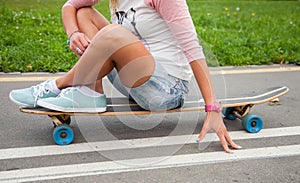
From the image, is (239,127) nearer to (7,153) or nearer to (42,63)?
(7,153)

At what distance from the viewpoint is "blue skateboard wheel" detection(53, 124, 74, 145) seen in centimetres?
273

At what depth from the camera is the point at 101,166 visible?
2.53m

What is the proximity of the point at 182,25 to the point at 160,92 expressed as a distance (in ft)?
1.31

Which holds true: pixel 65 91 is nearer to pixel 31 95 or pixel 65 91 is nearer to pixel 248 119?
pixel 31 95

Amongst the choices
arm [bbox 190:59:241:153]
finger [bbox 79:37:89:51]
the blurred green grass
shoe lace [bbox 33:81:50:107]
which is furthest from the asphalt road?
the blurred green grass

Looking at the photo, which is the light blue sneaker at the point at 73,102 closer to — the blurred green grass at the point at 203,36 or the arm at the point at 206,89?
the arm at the point at 206,89

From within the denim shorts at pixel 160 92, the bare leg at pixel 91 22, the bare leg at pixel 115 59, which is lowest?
the denim shorts at pixel 160 92

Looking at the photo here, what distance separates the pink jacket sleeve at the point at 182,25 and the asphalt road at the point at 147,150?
0.94 ft

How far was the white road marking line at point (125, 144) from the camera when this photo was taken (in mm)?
2658

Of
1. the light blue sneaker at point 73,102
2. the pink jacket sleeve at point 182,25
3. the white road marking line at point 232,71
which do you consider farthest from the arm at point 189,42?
the white road marking line at point 232,71

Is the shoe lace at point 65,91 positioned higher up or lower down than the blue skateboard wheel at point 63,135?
higher up

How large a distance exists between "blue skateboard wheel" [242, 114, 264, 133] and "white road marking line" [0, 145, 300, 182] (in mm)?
256

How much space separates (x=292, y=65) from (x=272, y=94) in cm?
183

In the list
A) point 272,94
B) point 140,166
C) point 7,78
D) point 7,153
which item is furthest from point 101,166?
point 7,78
